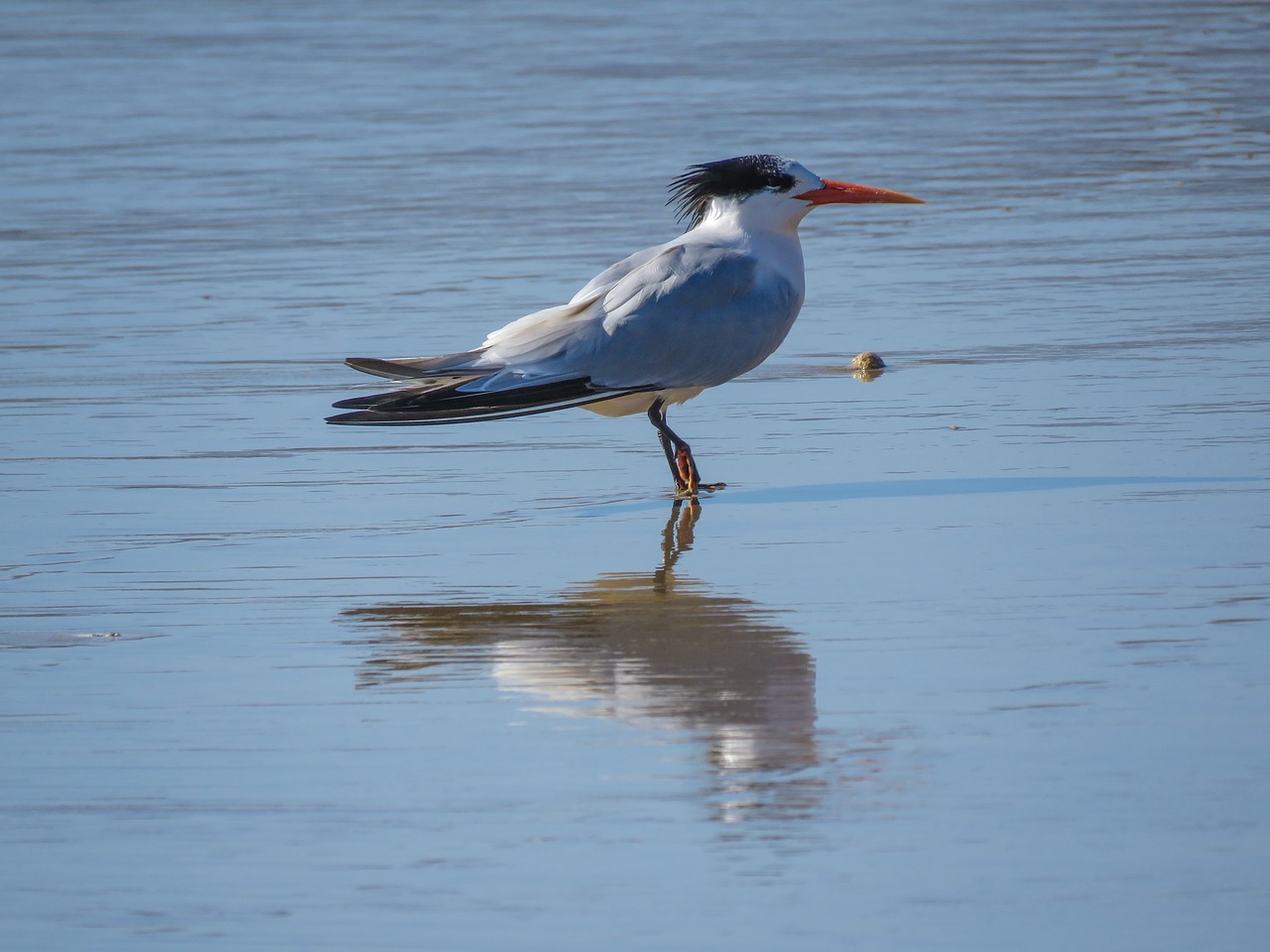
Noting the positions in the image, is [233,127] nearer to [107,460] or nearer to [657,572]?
[107,460]

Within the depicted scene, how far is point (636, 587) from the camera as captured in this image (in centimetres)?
454

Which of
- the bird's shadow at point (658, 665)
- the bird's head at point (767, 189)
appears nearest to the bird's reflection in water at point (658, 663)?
the bird's shadow at point (658, 665)

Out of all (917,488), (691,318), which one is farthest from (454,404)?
(917,488)

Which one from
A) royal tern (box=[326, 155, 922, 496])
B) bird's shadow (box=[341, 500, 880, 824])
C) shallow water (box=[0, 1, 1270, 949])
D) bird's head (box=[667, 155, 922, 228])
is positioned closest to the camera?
shallow water (box=[0, 1, 1270, 949])

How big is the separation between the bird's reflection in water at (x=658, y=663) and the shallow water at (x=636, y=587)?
1cm

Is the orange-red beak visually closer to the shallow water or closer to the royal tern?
the royal tern

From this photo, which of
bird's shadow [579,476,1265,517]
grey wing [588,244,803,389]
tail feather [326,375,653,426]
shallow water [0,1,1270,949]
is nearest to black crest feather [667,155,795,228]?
grey wing [588,244,803,389]

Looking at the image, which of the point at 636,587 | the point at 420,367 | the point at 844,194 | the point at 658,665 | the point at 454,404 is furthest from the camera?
the point at 844,194

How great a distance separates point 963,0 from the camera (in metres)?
21.6

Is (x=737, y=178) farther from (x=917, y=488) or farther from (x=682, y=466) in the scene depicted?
(x=917, y=488)

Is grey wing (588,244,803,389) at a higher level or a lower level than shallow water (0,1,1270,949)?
higher

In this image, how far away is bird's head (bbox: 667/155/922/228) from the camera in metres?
5.96

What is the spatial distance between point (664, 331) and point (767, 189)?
0.61 meters

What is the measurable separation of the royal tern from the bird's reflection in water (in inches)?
34.1
